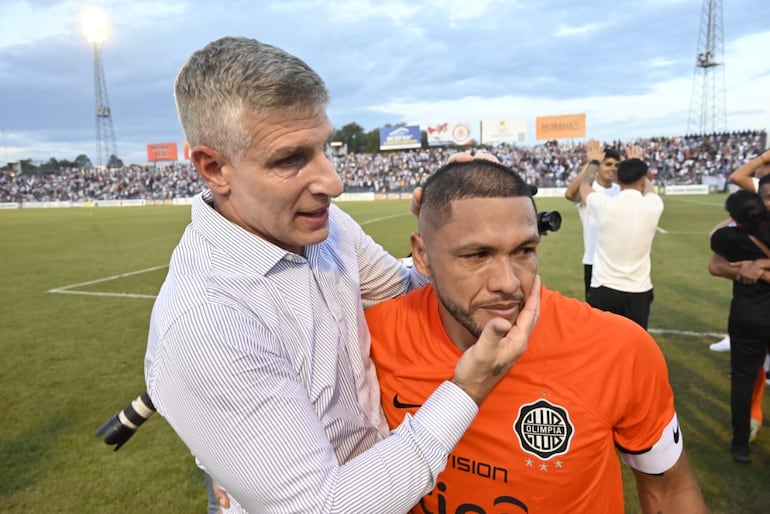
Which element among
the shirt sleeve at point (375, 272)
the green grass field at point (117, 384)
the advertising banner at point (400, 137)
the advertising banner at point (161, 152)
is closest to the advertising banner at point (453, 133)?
the advertising banner at point (400, 137)

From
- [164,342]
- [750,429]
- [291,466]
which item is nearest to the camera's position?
[291,466]

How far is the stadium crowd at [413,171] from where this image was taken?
4500 cm

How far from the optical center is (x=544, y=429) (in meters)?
1.94

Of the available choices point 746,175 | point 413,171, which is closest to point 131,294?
point 746,175

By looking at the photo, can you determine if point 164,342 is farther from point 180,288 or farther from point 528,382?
point 528,382

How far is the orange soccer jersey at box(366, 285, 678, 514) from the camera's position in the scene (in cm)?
192

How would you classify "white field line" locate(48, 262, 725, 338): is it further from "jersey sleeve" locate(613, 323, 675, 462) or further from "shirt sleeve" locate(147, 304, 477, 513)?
"shirt sleeve" locate(147, 304, 477, 513)

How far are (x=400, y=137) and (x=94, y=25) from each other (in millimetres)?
38486

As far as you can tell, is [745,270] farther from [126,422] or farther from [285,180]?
[126,422]

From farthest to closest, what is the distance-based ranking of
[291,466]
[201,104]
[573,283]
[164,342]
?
[573,283] → [201,104] → [164,342] → [291,466]

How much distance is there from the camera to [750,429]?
463cm

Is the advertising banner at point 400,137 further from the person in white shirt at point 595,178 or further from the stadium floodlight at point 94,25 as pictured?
the person in white shirt at point 595,178

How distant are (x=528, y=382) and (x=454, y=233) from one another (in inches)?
24.4

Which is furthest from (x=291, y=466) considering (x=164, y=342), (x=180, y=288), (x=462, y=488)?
(x=462, y=488)
